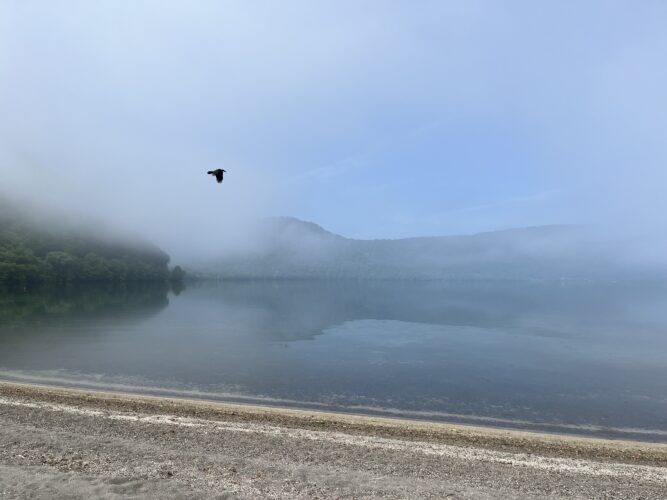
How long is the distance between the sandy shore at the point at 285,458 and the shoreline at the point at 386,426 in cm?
12

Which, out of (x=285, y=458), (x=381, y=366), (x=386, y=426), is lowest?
(x=386, y=426)

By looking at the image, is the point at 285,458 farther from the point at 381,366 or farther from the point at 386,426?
the point at 381,366

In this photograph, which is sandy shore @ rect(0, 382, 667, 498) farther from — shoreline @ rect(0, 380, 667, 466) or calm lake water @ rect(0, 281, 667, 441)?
calm lake water @ rect(0, 281, 667, 441)

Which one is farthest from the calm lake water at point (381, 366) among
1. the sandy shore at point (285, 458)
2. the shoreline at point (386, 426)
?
the sandy shore at point (285, 458)

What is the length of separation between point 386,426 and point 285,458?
332 inches

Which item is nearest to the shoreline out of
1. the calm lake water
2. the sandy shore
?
the sandy shore

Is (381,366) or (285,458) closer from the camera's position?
(285,458)

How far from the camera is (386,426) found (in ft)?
80.9

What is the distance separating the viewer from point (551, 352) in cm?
5775

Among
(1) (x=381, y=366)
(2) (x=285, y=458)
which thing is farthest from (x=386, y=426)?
(1) (x=381, y=366)

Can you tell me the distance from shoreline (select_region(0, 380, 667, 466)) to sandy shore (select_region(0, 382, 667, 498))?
125 mm

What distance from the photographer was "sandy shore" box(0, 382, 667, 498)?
1467cm

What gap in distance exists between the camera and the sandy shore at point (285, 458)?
1467 centimetres

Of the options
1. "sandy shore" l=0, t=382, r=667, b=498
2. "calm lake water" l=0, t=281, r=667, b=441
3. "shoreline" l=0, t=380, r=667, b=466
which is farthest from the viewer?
"calm lake water" l=0, t=281, r=667, b=441
